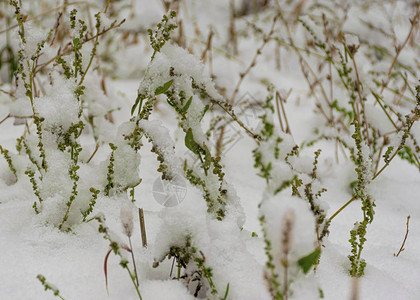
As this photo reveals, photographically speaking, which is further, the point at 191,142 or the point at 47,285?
the point at 191,142

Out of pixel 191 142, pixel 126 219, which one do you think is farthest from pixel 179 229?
pixel 191 142

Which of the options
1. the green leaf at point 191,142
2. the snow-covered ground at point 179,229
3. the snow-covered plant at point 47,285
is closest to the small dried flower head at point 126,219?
the snow-covered ground at point 179,229

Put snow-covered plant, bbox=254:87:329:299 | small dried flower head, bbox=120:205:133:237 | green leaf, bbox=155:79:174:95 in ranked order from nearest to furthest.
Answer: snow-covered plant, bbox=254:87:329:299
small dried flower head, bbox=120:205:133:237
green leaf, bbox=155:79:174:95

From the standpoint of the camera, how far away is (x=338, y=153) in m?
1.77

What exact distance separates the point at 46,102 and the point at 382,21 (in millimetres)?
1698

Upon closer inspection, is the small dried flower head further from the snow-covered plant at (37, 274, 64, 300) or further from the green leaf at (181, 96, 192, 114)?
the green leaf at (181, 96, 192, 114)

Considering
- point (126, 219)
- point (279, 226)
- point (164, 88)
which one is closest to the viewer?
point (279, 226)

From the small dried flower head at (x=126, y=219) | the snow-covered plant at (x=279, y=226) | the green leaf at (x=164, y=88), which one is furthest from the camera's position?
the green leaf at (x=164, y=88)

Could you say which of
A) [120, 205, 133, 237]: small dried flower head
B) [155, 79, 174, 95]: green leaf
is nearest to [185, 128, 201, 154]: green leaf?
[155, 79, 174, 95]: green leaf

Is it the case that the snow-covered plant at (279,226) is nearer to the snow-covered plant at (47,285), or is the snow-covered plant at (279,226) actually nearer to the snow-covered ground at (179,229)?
the snow-covered ground at (179,229)

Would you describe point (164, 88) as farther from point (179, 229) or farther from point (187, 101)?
point (179, 229)

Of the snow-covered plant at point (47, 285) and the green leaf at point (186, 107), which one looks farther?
the green leaf at point (186, 107)

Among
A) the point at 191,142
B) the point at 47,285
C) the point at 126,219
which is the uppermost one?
the point at 191,142

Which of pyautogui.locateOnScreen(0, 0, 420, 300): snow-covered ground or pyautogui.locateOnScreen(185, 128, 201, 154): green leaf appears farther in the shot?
pyautogui.locateOnScreen(185, 128, 201, 154): green leaf
